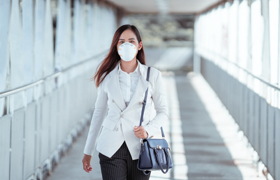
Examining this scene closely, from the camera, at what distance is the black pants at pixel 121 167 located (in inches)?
96.4

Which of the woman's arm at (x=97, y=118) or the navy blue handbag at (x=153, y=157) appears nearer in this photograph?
the navy blue handbag at (x=153, y=157)

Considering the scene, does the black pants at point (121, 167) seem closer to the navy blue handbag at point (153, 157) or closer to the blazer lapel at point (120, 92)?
the navy blue handbag at point (153, 157)

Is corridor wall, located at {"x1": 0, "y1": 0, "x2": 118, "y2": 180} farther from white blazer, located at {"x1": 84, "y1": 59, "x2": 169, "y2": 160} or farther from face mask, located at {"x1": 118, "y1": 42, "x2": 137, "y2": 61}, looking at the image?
face mask, located at {"x1": 118, "y1": 42, "x2": 137, "y2": 61}

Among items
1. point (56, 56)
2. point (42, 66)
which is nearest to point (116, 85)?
point (42, 66)

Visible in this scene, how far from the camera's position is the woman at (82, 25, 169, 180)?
2.44m

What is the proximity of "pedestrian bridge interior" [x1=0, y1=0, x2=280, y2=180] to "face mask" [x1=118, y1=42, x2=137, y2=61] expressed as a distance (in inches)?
14.8

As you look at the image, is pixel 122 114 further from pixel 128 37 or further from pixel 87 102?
pixel 87 102

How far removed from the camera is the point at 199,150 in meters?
6.59

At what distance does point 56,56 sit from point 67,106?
822 mm

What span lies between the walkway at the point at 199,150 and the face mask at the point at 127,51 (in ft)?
9.70

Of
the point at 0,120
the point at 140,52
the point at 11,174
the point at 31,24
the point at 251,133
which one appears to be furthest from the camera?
the point at 251,133

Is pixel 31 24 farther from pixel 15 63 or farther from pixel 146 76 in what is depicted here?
pixel 146 76

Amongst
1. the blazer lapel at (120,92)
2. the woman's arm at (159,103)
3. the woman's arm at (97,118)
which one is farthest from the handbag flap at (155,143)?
the woman's arm at (97,118)

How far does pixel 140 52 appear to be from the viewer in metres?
2.72
